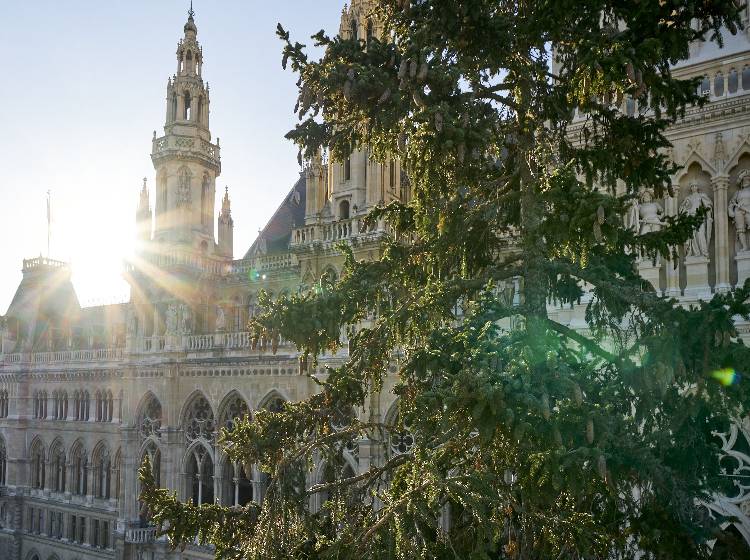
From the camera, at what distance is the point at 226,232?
32.1 metres

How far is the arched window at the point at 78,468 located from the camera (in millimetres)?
32344

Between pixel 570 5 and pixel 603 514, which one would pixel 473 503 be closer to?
pixel 603 514

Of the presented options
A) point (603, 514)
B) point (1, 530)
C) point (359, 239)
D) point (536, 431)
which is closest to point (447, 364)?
point (536, 431)

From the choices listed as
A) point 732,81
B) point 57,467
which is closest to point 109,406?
point 57,467

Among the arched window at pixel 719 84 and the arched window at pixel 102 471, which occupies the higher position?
the arched window at pixel 719 84

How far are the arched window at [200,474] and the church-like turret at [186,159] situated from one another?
776 centimetres

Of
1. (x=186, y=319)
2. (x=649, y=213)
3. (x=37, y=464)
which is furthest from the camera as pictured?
(x=37, y=464)

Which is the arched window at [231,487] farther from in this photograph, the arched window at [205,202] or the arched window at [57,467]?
the arched window at [57,467]

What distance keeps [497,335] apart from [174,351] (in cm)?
2100

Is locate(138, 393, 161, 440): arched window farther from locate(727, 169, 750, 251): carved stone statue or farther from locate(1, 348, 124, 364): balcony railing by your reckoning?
locate(727, 169, 750, 251): carved stone statue

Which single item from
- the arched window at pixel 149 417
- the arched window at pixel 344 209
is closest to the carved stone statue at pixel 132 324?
the arched window at pixel 149 417

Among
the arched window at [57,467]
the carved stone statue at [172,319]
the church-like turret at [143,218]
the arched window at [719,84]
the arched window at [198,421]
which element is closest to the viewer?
the arched window at [719,84]

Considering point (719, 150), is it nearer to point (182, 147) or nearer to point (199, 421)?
point (199, 421)

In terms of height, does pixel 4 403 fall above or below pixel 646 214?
below
